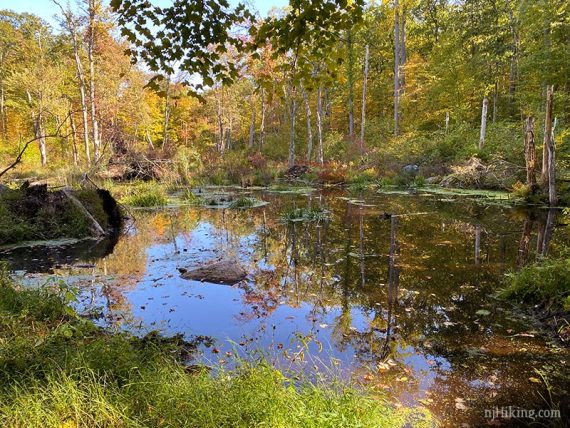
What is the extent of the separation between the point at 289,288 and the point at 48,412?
3.92 meters

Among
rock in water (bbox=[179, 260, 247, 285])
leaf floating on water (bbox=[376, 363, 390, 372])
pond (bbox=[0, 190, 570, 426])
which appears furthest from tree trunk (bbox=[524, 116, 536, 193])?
leaf floating on water (bbox=[376, 363, 390, 372])

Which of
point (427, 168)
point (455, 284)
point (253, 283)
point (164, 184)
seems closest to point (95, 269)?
point (253, 283)

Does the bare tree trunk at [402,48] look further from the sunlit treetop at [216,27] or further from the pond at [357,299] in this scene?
the sunlit treetop at [216,27]

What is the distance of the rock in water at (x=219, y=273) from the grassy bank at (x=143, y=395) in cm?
294

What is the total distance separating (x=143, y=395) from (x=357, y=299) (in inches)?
135

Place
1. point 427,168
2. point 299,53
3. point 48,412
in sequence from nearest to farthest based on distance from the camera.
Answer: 1. point 48,412
2. point 299,53
3. point 427,168

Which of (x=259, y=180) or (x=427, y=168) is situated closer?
(x=427, y=168)

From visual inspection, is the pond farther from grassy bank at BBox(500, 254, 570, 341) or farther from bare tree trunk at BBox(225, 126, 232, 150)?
bare tree trunk at BBox(225, 126, 232, 150)

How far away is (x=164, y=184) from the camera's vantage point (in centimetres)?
1670

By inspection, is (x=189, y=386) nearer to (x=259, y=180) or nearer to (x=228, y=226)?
(x=228, y=226)

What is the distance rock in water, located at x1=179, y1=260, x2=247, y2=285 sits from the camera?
6281 millimetres

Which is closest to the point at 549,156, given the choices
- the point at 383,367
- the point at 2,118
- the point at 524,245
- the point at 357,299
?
the point at 524,245

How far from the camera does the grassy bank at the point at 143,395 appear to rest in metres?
2.33

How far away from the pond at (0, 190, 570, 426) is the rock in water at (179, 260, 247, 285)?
165 mm
